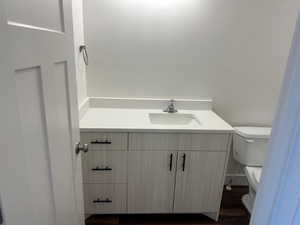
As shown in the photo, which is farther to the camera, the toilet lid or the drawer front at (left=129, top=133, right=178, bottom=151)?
the toilet lid

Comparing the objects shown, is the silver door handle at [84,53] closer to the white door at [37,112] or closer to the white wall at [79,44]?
the white wall at [79,44]

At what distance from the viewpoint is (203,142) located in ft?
4.96

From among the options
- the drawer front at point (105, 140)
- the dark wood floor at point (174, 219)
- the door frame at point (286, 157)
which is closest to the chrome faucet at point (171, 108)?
A: the drawer front at point (105, 140)

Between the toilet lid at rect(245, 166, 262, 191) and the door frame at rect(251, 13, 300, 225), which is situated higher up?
the door frame at rect(251, 13, 300, 225)

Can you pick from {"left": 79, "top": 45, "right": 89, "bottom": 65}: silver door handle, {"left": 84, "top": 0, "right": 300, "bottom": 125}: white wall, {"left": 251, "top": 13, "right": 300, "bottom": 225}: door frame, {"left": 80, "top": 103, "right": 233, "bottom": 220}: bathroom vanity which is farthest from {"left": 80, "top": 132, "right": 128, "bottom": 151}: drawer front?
{"left": 251, "top": 13, "right": 300, "bottom": 225}: door frame

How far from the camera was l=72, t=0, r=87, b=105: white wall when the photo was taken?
1.50 metres

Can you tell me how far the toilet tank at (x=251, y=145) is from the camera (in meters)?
1.76

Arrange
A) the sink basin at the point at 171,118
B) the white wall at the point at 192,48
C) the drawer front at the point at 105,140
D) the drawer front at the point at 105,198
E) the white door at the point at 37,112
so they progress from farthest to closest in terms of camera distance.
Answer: the sink basin at the point at 171,118 → the white wall at the point at 192,48 → the drawer front at the point at 105,198 → the drawer front at the point at 105,140 → the white door at the point at 37,112

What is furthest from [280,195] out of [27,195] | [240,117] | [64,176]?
[240,117]

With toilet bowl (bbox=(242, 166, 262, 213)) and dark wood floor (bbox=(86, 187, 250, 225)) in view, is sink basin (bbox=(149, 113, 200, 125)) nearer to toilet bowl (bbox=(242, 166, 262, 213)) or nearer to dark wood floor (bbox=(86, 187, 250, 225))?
toilet bowl (bbox=(242, 166, 262, 213))

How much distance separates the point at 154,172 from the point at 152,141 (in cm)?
26

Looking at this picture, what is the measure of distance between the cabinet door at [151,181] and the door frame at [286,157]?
3.16ft

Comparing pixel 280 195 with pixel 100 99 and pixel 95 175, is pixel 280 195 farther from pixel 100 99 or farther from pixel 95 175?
pixel 100 99

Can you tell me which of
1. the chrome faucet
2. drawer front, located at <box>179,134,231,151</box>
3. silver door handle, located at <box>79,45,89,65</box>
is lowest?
drawer front, located at <box>179,134,231,151</box>
